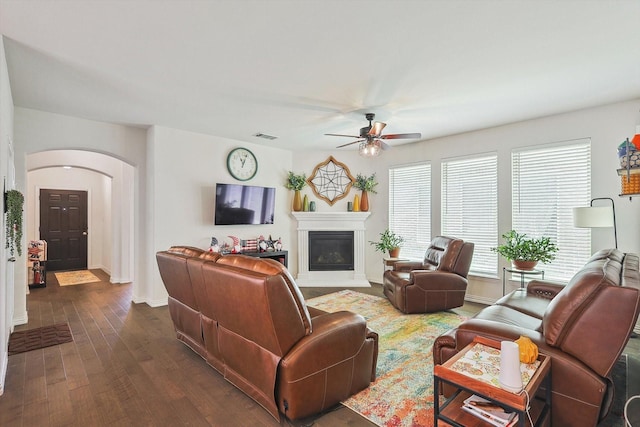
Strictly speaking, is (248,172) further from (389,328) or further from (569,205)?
(569,205)

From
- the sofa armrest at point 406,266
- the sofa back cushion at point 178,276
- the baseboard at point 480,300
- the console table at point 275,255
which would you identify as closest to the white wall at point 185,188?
the console table at point 275,255

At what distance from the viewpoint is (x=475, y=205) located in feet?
16.8

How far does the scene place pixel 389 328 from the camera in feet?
12.5

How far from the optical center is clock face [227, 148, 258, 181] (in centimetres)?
565

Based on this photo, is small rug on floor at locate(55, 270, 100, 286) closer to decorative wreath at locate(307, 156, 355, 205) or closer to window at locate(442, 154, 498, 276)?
decorative wreath at locate(307, 156, 355, 205)

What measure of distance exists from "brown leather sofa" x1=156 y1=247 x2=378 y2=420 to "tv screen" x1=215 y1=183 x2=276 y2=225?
2739 mm

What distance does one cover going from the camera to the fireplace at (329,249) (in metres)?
6.43

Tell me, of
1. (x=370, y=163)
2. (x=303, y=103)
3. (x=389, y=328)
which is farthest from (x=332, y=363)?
→ (x=370, y=163)

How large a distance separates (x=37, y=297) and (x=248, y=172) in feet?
13.2

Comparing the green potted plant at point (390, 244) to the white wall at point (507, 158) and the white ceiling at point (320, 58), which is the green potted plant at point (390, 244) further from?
the white ceiling at point (320, 58)

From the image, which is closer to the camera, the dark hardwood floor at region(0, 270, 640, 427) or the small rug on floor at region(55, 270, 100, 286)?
the dark hardwood floor at region(0, 270, 640, 427)

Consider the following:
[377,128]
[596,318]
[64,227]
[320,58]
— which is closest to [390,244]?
[377,128]

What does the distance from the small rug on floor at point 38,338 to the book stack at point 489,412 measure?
401 centimetres

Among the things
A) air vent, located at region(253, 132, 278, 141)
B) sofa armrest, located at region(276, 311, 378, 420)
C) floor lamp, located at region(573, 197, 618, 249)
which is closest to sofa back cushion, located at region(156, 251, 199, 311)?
sofa armrest, located at region(276, 311, 378, 420)
